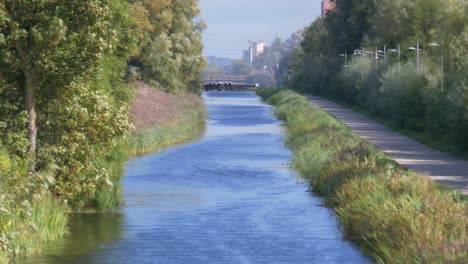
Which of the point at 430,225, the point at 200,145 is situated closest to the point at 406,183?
the point at 430,225

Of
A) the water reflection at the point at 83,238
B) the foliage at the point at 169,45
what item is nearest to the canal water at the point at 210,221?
the water reflection at the point at 83,238

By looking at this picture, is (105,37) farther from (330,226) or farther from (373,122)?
(373,122)

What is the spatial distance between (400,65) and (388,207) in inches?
1865

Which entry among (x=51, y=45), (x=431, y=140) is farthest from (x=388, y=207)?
(x=431, y=140)

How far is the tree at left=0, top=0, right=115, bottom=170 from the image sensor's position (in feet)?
78.6

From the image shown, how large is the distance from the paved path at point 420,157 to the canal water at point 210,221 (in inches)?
143

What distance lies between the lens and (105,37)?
2478cm

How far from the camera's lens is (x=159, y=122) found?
2212 inches

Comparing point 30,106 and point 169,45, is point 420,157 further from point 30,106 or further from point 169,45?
point 169,45

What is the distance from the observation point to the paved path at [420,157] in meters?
31.0

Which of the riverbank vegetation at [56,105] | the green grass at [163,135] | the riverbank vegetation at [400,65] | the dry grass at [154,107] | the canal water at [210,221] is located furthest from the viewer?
the dry grass at [154,107]

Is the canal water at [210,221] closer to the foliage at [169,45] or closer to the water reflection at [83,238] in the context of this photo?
the water reflection at [83,238]

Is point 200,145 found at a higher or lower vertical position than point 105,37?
lower

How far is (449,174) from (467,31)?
84.9ft
